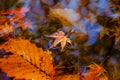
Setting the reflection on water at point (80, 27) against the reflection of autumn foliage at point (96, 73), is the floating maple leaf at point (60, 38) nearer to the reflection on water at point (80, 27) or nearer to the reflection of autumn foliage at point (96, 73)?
the reflection on water at point (80, 27)

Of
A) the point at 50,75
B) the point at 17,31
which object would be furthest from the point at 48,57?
the point at 17,31

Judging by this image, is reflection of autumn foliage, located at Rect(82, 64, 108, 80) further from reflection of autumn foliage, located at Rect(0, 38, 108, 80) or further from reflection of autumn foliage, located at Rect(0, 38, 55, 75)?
reflection of autumn foliage, located at Rect(0, 38, 55, 75)

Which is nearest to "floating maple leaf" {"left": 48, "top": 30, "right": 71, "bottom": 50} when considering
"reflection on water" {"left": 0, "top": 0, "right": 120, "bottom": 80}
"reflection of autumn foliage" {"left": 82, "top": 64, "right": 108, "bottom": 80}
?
"reflection on water" {"left": 0, "top": 0, "right": 120, "bottom": 80}

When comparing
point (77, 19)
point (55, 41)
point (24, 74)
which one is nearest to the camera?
point (24, 74)

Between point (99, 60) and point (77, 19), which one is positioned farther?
point (77, 19)

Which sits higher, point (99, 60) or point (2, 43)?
point (2, 43)

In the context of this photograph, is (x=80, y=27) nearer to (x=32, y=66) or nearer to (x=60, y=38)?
(x=60, y=38)

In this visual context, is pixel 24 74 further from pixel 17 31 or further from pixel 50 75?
pixel 17 31

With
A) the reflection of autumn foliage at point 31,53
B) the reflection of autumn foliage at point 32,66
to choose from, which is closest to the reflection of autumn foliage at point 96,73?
the reflection of autumn foliage at point 32,66
